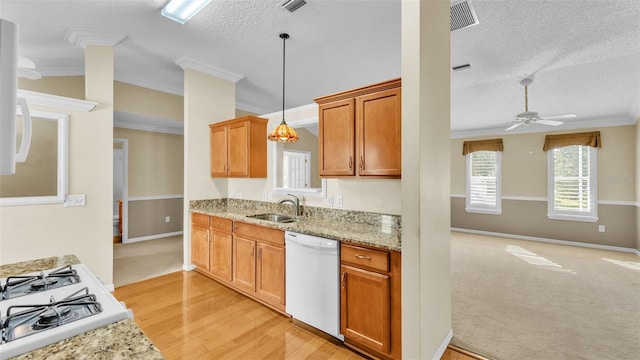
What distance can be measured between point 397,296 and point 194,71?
4022mm

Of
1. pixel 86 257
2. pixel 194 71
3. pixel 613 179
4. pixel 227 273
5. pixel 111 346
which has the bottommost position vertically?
pixel 227 273

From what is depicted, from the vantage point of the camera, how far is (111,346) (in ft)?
2.53

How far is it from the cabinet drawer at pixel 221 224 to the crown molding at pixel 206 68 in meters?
2.20

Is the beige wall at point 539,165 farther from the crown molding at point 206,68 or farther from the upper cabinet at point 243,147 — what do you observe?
the crown molding at point 206,68

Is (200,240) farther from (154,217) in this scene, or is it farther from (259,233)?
(154,217)

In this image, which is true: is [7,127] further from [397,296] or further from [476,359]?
[476,359]

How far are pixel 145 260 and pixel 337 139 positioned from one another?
3.91 m

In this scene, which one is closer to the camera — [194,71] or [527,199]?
[194,71]

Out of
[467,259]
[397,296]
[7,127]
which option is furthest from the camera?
[467,259]

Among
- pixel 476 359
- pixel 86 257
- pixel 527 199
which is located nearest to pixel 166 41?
pixel 86 257

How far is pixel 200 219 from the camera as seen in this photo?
3.92 meters

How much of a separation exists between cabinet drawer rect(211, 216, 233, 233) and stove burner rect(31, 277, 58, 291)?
2.16 meters

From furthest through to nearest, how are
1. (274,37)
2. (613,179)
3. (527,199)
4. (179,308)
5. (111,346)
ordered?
(527,199), (613,179), (274,37), (179,308), (111,346)

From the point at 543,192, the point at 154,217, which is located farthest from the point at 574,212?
the point at 154,217
